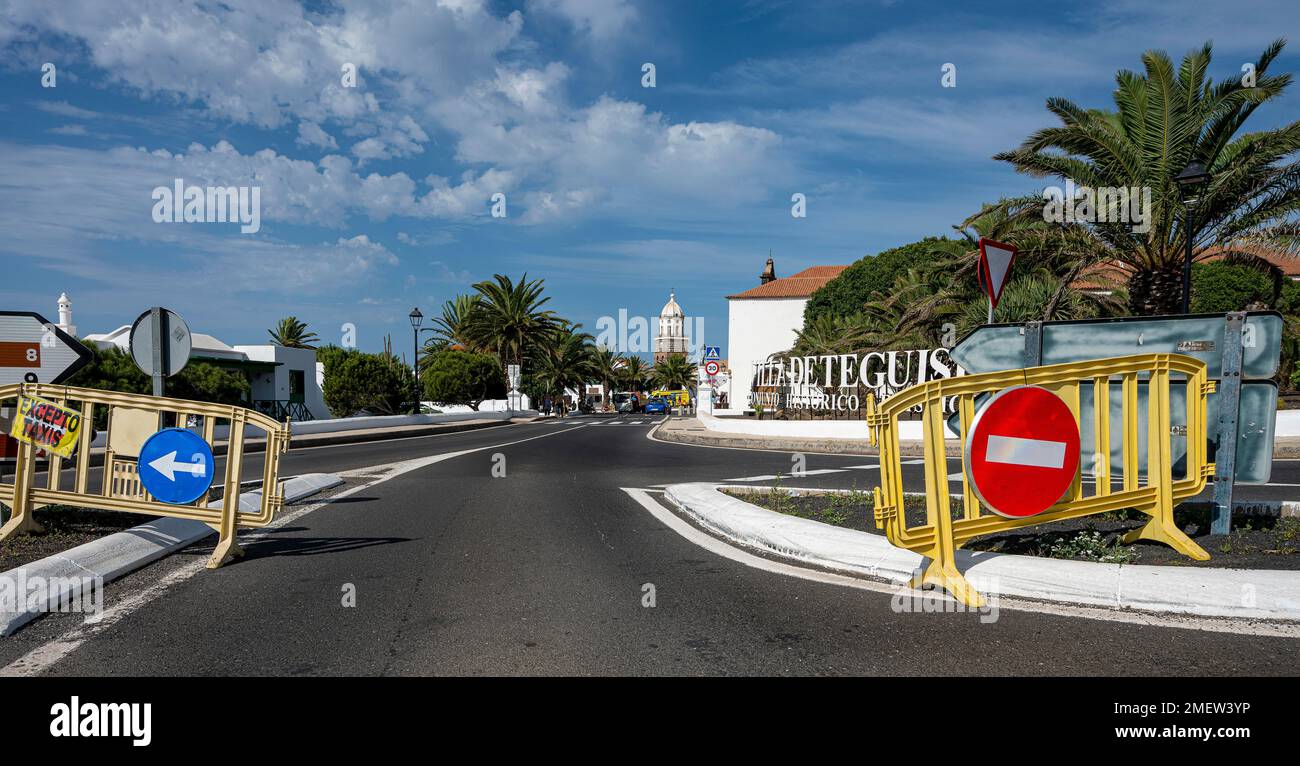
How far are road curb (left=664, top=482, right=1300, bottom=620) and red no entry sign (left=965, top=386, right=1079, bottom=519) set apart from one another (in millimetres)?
416

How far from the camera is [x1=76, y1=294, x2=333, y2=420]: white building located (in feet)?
123

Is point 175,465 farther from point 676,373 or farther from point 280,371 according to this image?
point 676,373

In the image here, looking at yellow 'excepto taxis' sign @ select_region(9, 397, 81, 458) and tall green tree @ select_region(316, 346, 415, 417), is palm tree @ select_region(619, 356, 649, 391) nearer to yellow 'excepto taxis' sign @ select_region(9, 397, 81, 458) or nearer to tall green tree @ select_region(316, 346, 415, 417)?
tall green tree @ select_region(316, 346, 415, 417)

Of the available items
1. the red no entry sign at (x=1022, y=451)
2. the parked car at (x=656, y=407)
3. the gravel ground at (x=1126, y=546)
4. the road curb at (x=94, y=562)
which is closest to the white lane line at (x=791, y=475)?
the gravel ground at (x=1126, y=546)

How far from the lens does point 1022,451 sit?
5227 millimetres

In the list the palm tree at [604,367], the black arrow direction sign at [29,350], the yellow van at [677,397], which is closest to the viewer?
the black arrow direction sign at [29,350]

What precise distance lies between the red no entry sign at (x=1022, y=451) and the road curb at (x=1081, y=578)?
1.36 feet

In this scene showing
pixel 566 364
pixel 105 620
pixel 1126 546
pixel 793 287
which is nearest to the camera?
pixel 105 620

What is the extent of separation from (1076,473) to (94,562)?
6920 mm

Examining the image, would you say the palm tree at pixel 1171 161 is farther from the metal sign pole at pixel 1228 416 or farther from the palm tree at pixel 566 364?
the palm tree at pixel 566 364

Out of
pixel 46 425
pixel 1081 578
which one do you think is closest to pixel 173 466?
pixel 46 425

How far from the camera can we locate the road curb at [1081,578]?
177 inches
